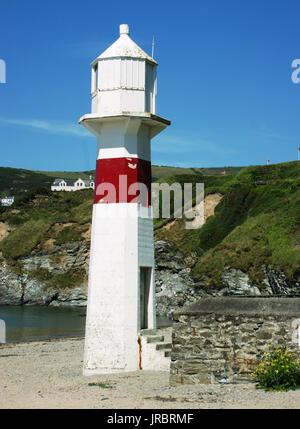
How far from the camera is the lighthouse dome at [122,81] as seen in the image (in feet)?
57.7

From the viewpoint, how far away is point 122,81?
17625mm

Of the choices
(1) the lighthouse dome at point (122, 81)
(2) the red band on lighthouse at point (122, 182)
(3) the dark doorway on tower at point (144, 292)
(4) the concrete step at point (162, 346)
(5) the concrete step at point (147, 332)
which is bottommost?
(4) the concrete step at point (162, 346)

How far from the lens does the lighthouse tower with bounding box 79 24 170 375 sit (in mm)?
17250

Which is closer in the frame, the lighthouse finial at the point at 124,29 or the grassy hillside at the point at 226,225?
the lighthouse finial at the point at 124,29

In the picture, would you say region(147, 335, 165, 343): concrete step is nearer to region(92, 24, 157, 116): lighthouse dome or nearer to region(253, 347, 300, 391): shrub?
region(253, 347, 300, 391): shrub

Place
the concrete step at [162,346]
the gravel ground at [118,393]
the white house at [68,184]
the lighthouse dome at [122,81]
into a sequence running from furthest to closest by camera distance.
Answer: the white house at [68,184], the lighthouse dome at [122,81], the concrete step at [162,346], the gravel ground at [118,393]

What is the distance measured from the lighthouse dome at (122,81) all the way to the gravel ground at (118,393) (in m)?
6.42

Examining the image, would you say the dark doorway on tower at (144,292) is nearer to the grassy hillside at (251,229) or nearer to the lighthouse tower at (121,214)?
the lighthouse tower at (121,214)

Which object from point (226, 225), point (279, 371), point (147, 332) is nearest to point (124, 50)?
point (147, 332)

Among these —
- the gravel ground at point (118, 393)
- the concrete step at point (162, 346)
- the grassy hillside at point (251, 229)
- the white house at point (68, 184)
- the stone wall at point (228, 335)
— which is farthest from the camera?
the white house at point (68, 184)

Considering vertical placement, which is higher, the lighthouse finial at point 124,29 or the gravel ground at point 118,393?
the lighthouse finial at point 124,29

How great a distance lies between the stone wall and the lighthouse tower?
310 cm

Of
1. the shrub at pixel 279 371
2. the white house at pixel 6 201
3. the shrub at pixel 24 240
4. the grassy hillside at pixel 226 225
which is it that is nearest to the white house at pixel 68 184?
the white house at pixel 6 201

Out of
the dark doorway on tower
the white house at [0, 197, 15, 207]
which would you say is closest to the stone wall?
the dark doorway on tower
